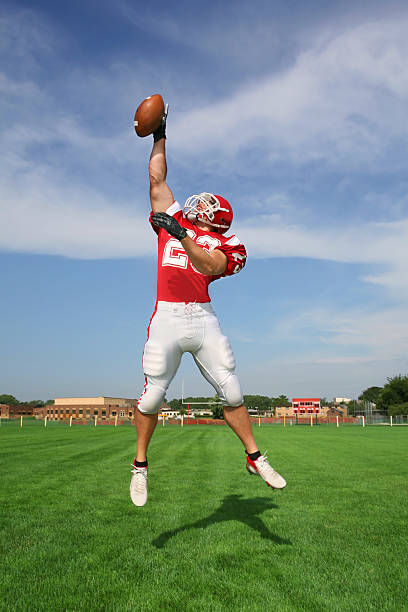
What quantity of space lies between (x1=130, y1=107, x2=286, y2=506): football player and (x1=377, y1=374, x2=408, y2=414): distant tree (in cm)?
Result: 7841

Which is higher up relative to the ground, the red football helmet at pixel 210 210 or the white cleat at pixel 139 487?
the red football helmet at pixel 210 210

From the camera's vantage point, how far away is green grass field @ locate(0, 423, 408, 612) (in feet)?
9.30

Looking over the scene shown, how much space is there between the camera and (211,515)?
17.0 ft

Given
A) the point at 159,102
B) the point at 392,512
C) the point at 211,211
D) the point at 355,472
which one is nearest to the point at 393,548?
the point at 392,512

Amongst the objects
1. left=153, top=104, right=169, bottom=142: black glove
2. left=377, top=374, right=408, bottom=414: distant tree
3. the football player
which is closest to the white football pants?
the football player

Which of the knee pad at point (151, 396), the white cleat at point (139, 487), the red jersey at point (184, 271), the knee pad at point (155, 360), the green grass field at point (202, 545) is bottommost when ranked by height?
the green grass field at point (202, 545)

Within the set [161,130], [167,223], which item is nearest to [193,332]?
[167,223]

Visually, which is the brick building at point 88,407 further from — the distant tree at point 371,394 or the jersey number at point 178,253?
the jersey number at point 178,253

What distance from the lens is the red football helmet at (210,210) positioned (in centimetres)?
402

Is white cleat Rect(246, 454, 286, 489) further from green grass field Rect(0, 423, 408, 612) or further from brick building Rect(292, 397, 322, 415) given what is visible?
brick building Rect(292, 397, 322, 415)

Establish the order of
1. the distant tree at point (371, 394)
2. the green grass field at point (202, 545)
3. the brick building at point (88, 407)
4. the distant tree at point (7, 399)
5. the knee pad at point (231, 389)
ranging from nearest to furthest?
the green grass field at point (202, 545)
the knee pad at point (231, 389)
the brick building at point (88, 407)
the distant tree at point (371, 394)
the distant tree at point (7, 399)

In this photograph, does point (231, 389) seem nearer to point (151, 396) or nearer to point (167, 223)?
point (151, 396)

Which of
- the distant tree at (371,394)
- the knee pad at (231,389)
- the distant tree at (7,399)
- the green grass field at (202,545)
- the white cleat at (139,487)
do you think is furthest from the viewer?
the distant tree at (7,399)

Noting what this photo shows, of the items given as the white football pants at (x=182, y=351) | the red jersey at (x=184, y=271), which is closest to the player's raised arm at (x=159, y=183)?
the red jersey at (x=184, y=271)
